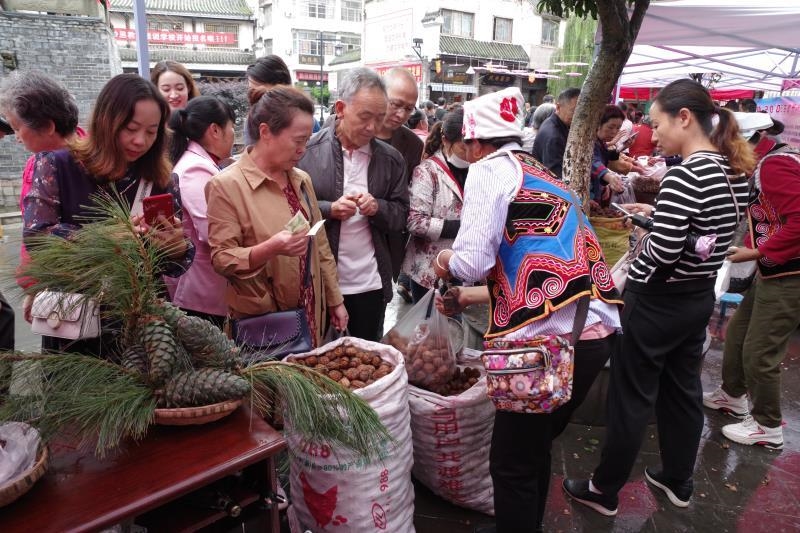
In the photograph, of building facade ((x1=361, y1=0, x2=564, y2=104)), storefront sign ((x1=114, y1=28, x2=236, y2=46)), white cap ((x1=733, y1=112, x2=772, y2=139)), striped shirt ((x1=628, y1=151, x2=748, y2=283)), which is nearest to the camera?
striped shirt ((x1=628, y1=151, x2=748, y2=283))

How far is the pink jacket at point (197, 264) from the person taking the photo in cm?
230

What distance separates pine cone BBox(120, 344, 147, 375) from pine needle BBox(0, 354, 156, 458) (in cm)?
4

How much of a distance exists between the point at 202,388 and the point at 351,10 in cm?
3978

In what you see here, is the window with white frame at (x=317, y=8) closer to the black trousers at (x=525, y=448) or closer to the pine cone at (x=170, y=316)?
the black trousers at (x=525, y=448)

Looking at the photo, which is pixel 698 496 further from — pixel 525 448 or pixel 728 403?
pixel 525 448

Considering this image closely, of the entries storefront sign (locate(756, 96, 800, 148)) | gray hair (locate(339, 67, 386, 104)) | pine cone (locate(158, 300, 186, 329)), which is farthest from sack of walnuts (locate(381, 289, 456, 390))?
storefront sign (locate(756, 96, 800, 148))

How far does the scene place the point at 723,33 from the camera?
21.1ft

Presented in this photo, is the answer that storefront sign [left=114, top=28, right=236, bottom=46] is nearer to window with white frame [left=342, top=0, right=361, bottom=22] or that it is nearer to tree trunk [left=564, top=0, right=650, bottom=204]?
window with white frame [left=342, top=0, right=361, bottom=22]

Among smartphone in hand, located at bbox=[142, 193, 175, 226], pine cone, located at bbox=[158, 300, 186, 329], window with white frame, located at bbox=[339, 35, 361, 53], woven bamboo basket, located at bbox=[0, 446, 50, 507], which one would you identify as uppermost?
window with white frame, located at bbox=[339, 35, 361, 53]

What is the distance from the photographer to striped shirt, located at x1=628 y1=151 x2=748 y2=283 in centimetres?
198

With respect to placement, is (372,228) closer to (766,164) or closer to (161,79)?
(161,79)

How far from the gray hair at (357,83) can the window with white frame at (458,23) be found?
28.8 m

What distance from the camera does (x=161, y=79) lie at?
124 inches

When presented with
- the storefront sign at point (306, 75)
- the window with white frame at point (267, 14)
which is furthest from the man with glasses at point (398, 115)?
the window with white frame at point (267, 14)
